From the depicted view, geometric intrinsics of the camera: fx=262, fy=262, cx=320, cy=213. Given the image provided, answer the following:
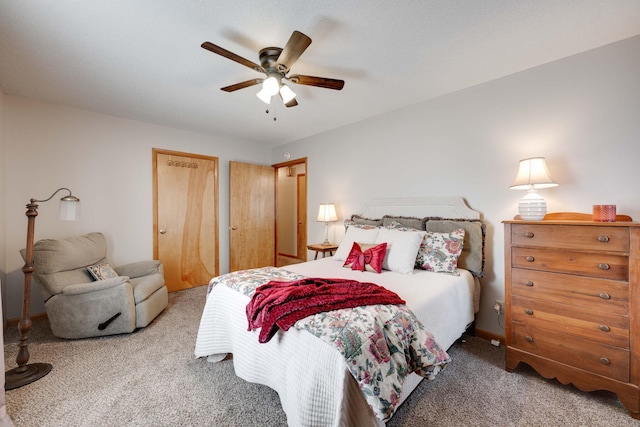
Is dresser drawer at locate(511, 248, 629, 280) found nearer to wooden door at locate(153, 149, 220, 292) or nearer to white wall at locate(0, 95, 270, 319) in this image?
wooden door at locate(153, 149, 220, 292)

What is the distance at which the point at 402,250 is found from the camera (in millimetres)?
2398

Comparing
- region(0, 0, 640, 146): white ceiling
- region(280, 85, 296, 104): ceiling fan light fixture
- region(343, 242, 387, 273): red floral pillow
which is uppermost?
region(0, 0, 640, 146): white ceiling

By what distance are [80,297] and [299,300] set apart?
229cm

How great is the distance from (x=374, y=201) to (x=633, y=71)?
2334 mm

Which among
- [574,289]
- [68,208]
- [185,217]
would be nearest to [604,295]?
[574,289]

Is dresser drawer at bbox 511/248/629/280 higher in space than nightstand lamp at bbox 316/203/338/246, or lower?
lower

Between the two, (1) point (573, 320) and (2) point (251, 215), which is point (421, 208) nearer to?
(1) point (573, 320)

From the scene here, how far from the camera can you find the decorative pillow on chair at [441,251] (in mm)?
2338

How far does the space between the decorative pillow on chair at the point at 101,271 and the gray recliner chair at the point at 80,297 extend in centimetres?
2

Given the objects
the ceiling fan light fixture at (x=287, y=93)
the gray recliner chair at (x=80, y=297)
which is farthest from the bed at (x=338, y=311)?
the ceiling fan light fixture at (x=287, y=93)

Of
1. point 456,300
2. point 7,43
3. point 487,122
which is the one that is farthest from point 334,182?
point 7,43

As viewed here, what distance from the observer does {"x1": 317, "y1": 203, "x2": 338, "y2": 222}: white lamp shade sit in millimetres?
3763

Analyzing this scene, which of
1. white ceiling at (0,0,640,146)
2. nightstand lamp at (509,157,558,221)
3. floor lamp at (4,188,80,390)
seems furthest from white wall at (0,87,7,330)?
nightstand lamp at (509,157,558,221)

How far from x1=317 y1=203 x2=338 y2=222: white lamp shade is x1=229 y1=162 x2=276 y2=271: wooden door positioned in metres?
1.43
